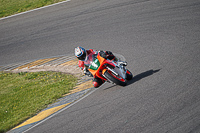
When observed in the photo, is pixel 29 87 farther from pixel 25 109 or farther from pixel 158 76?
pixel 158 76

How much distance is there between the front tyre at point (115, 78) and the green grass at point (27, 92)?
237 cm

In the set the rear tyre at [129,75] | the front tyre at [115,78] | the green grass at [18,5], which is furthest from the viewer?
the green grass at [18,5]

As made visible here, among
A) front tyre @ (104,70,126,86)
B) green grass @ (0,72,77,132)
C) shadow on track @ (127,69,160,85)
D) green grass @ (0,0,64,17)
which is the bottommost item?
green grass @ (0,72,77,132)

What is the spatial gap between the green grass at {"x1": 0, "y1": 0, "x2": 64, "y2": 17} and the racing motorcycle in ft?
36.3

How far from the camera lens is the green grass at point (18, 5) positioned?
1850 centimetres

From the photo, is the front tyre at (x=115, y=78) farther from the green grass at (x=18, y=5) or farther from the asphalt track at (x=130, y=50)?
the green grass at (x=18, y=5)

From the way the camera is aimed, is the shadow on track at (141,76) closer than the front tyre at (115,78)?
No

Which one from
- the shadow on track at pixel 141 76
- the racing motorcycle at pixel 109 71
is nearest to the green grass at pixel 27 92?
the racing motorcycle at pixel 109 71

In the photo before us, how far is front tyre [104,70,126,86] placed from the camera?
7.96 m

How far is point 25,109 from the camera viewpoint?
9438 mm

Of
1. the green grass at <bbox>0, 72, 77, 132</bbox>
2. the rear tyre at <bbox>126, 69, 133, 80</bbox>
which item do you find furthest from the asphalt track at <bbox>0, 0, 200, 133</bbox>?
the green grass at <bbox>0, 72, 77, 132</bbox>

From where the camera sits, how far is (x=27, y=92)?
35.7ft

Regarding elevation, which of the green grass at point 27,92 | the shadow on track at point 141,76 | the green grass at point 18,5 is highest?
the green grass at point 18,5

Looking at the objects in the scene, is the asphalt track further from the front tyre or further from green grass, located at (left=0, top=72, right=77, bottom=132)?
green grass, located at (left=0, top=72, right=77, bottom=132)
